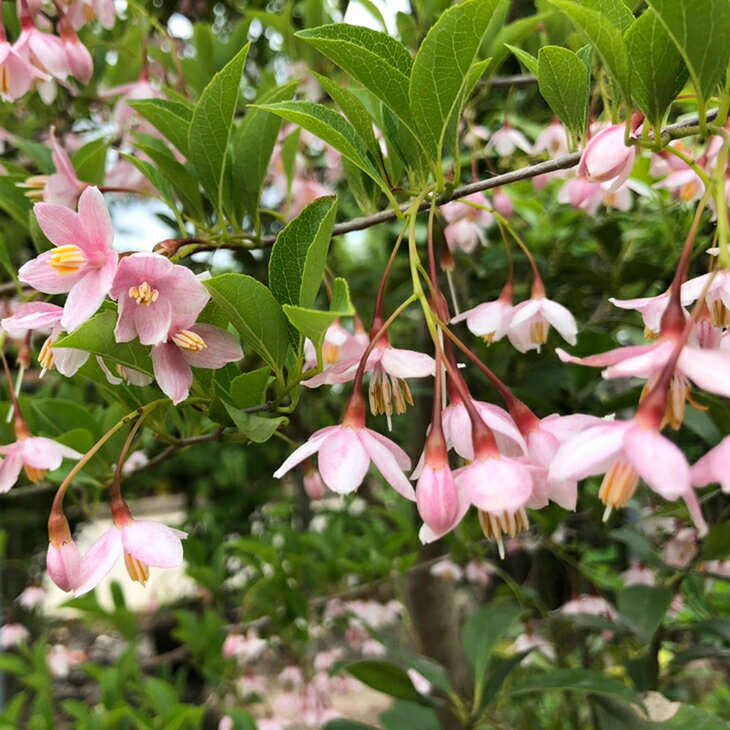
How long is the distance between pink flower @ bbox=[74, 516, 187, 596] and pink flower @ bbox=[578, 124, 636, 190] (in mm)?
433

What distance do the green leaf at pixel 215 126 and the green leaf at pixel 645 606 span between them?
0.88 metres

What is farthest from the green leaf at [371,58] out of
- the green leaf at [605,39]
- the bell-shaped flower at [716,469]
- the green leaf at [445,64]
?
the bell-shaped flower at [716,469]

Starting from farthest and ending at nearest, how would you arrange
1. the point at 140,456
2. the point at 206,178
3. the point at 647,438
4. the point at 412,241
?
the point at 140,456 < the point at 206,178 < the point at 412,241 < the point at 647,438

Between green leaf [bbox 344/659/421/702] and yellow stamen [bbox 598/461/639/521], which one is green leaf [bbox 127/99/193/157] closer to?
yellow stamen [bbox 598/461/639/521]

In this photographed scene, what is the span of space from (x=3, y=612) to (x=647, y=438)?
2.94 meters

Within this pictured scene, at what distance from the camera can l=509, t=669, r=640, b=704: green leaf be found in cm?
91

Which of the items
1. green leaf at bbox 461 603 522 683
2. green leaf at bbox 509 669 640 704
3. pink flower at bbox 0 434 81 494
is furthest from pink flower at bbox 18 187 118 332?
green leaf at bbox 461 603 522 683

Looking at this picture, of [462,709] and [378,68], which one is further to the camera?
[462,709]

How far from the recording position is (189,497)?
4.82m

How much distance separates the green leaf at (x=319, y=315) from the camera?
0.44m

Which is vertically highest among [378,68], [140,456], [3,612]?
[378,68]

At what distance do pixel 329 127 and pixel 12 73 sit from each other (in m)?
0.60

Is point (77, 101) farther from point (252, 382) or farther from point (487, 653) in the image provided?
point (487, 653)

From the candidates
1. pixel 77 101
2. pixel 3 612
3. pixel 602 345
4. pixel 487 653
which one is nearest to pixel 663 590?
pixel 487 653
